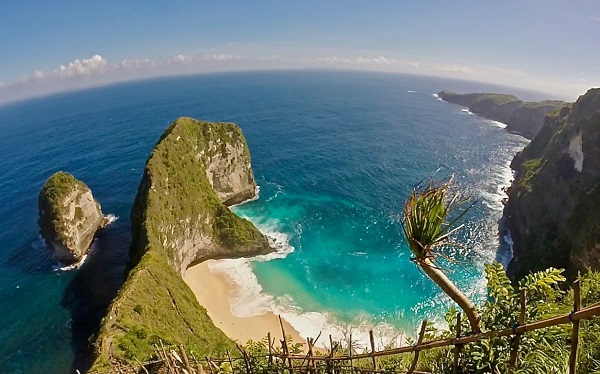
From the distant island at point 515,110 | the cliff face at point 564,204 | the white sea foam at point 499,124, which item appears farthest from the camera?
the white sea foam at point 499,124

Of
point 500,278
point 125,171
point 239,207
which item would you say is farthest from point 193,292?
point 125,171

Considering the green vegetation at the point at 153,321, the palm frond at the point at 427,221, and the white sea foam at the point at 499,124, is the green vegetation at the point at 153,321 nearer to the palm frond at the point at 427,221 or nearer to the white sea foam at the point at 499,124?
the palm frond at the point at 427,221

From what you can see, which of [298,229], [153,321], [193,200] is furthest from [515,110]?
[153,321]

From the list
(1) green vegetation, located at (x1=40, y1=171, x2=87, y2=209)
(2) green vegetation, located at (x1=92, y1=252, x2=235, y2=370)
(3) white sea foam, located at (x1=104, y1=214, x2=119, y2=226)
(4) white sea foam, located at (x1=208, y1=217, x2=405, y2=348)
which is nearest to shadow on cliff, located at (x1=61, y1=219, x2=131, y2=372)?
(3) white sea foam, located at (x1=104, y1=214, x2=119, y2=226)

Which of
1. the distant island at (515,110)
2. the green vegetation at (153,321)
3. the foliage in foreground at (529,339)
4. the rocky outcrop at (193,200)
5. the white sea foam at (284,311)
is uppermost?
the distant island at (515,110)

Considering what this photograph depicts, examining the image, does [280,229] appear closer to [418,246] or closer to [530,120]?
[418,246]

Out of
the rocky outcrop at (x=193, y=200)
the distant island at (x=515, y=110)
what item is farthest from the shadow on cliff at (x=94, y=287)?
the distant island at (x=515, y=110)

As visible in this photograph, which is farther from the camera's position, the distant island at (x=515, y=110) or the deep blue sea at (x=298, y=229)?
the distant island at (x=515, y=110)
